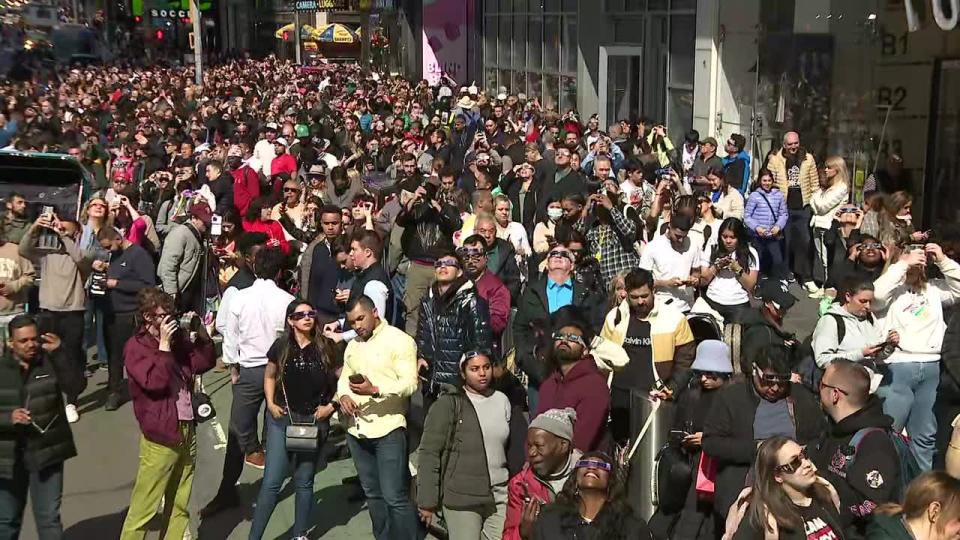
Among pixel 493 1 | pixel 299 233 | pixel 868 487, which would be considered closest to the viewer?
pixel 868 487

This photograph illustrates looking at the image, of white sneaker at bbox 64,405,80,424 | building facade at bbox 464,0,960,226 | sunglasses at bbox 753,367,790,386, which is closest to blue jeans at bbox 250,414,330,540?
sunglasses at bbox 753,367,790,386

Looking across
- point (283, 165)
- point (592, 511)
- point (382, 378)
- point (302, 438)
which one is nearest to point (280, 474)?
point (302, 438)

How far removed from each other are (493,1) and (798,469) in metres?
34.5

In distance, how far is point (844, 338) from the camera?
24.4 ft

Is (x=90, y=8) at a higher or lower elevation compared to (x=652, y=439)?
higher

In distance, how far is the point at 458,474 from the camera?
6.43 m

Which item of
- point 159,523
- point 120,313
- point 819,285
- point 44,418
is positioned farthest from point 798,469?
point 819,285

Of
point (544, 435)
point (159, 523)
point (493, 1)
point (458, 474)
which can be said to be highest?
point (493, 1)

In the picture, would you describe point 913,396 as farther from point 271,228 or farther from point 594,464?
point 271,228

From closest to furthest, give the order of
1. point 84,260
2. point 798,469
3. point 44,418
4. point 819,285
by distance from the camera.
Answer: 1. point 798,469
2. point 44,418
3. point 84,260
4. point 819,285

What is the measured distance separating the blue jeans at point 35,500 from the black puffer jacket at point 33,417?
0.08 meters

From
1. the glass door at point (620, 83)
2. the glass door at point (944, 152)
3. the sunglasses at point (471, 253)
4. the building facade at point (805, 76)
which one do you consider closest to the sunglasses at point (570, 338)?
the sunglasses at point (471, 253)

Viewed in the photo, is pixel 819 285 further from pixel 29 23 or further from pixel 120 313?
pixel 29 23

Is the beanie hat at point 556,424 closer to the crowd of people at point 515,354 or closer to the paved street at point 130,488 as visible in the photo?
the crowd of people at point 515,354
